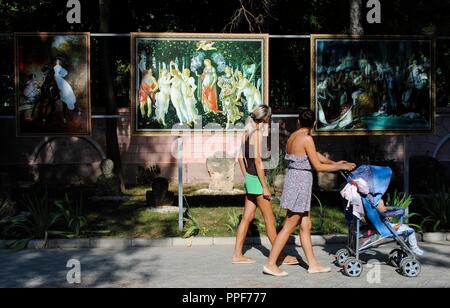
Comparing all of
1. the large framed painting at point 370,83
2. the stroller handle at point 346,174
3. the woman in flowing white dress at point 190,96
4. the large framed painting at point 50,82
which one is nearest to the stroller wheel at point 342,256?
the stroller handle at point 346,174

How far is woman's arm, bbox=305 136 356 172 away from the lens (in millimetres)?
8656

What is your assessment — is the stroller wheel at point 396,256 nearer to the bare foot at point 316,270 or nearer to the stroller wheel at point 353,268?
the stroller wheel at point 353,268

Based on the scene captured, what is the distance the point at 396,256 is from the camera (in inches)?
369

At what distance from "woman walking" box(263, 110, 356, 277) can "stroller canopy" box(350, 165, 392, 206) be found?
0.23 meters

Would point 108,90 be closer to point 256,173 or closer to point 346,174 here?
point 256,173

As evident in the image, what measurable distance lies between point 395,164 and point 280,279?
10.7 meters

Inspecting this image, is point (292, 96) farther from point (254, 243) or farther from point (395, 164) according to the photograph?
point (254, 243)

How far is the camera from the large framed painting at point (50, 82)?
40.6ft

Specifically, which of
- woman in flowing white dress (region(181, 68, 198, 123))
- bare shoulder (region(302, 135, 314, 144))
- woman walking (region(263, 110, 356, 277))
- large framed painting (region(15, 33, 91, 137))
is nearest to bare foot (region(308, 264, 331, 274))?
woman walking (region(263, 110, 356, 277))

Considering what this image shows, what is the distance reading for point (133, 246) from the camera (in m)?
11.1

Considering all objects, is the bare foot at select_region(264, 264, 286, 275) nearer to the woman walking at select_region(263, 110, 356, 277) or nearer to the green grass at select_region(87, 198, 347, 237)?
the woman walking at select_region(263, 110, 356, 277)

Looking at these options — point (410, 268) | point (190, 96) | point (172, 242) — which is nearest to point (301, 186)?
point (410, 268)

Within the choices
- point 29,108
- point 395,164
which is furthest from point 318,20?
point 29,108

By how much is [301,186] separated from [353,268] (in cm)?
118
